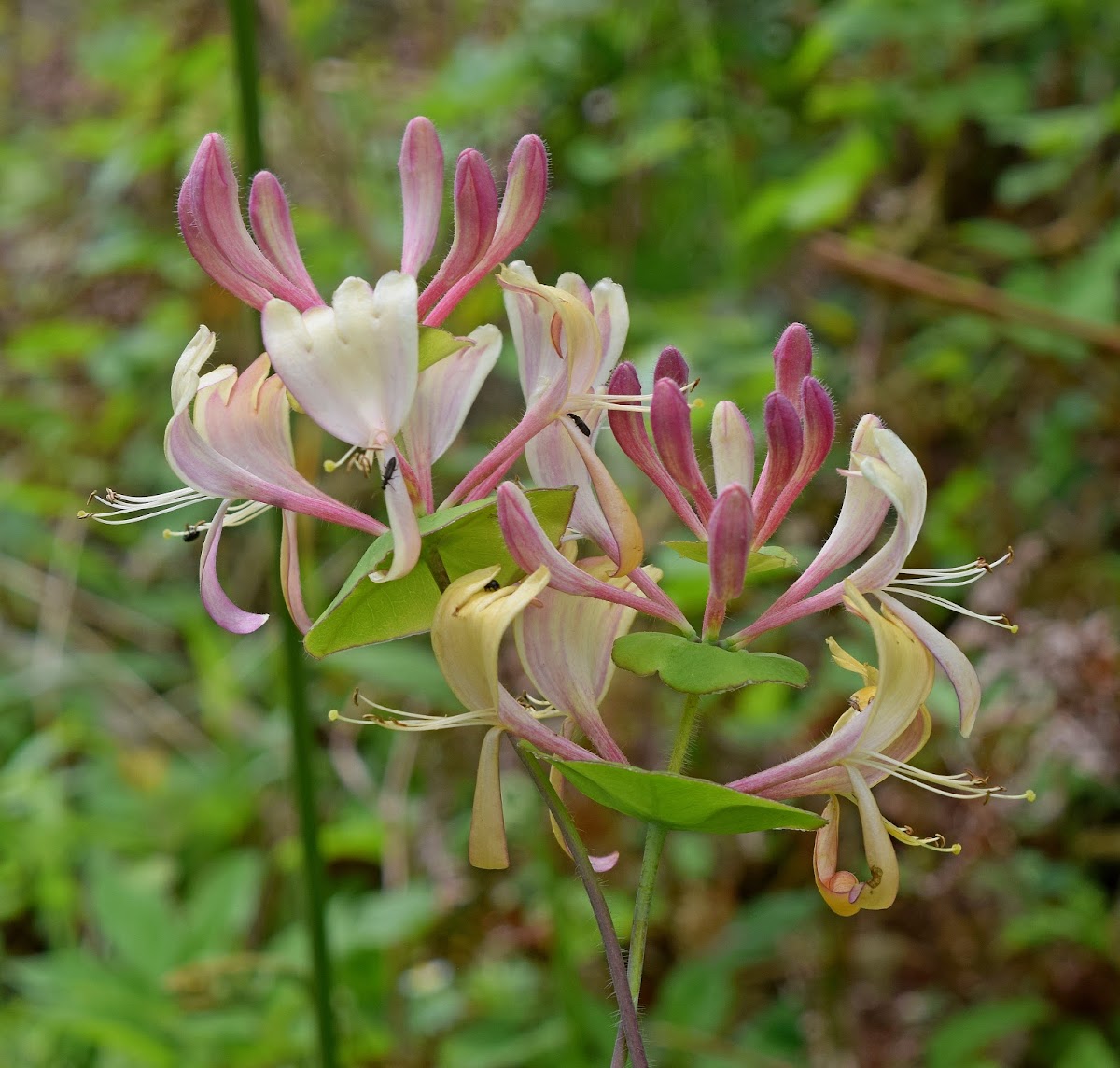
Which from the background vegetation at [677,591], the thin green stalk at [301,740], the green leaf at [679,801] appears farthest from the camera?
the background vegetation at [677,591]

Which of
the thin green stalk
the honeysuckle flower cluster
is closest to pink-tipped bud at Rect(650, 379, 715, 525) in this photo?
the honeysuckle flower cluster

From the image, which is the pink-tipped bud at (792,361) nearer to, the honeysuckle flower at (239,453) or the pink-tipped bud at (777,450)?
the pink-tipped bud at (777,450)

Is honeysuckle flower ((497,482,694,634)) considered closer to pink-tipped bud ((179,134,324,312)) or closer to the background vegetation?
pink-tipped bud ((179,134,324,312))

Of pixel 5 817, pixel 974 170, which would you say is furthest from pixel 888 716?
pixel 974 170

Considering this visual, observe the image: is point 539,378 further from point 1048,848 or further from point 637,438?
point 1048,848

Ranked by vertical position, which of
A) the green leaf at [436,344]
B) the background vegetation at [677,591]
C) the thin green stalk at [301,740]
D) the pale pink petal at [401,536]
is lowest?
the background vegetation at [677,591]

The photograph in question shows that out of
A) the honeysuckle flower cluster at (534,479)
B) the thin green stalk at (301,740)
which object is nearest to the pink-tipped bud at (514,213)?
the honeysuckle flower cluster at (534,479)
